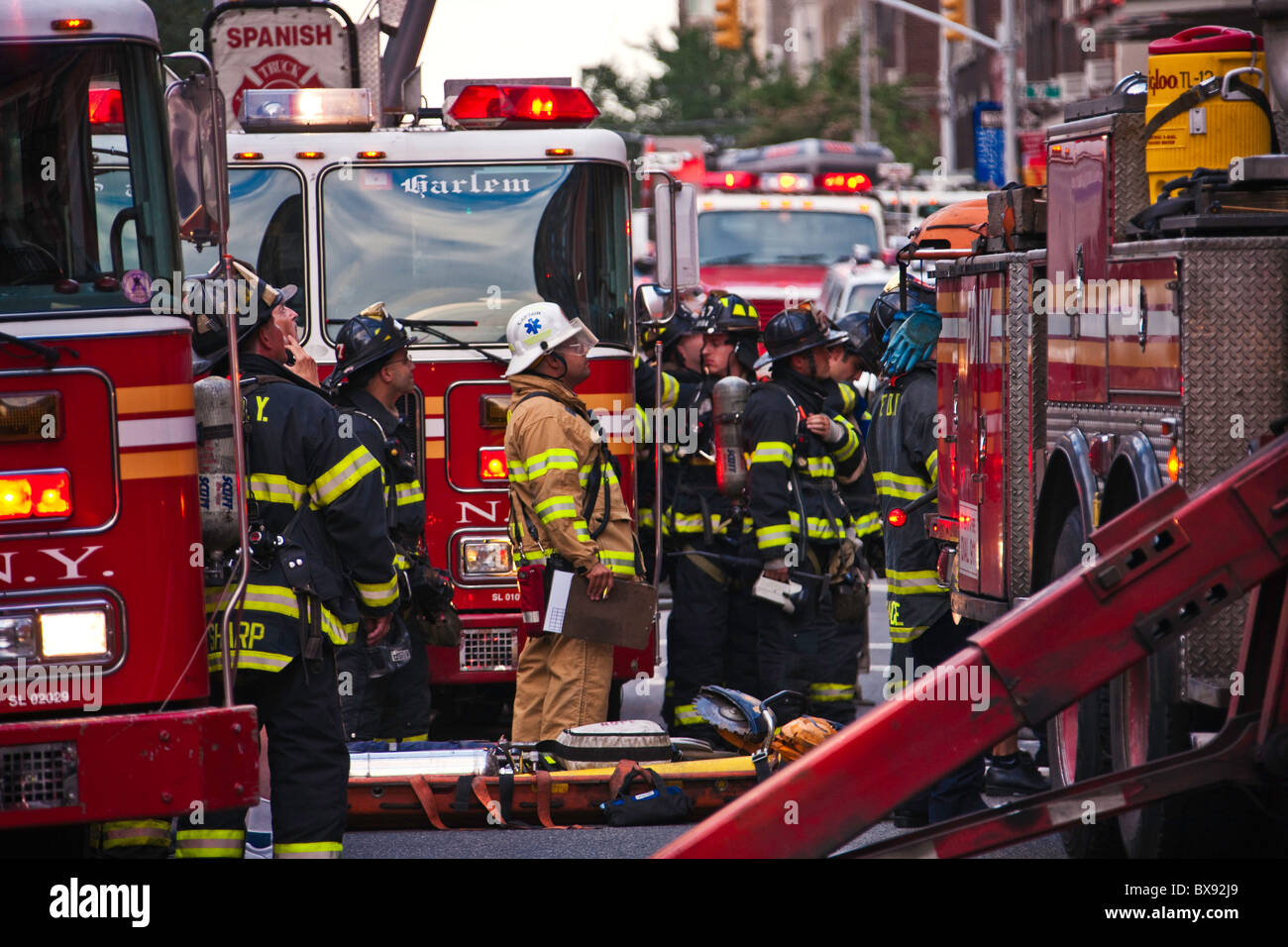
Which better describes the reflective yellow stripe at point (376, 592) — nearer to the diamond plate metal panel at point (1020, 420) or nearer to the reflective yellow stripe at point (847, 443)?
the diamond plate metal panel at point (1020, 420)

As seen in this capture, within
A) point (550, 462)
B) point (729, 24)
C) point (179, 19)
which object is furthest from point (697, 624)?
point (729, 24)

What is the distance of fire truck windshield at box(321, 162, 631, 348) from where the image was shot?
27.9ft

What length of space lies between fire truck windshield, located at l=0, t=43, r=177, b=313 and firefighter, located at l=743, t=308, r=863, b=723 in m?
4.05

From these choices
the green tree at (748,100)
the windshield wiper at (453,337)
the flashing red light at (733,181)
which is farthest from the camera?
the green tree at (748,100)

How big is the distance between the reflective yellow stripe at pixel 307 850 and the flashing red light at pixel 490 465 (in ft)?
10.2

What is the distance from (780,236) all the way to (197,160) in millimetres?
16841

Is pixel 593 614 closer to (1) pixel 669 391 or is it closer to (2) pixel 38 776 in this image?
(1) pixel 669 391

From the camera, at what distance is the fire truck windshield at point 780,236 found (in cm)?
2145

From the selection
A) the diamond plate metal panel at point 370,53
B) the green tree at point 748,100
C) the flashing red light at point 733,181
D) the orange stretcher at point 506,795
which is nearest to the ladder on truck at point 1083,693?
the orange stretcher at point 506,795

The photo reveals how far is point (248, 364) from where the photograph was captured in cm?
582

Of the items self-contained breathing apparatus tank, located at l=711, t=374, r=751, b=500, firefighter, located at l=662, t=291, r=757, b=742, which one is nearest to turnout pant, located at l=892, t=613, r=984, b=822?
firefighter, located at l=662, t=291, r=757, b=742

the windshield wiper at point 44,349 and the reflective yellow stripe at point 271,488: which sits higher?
the windshield wiper at point 44,349

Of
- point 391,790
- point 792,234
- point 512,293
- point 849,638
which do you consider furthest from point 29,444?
point 792,234

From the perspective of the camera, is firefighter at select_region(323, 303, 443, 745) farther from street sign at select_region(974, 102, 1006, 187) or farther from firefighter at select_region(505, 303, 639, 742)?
street sign at select_region(974, 102, 1006, 187)
